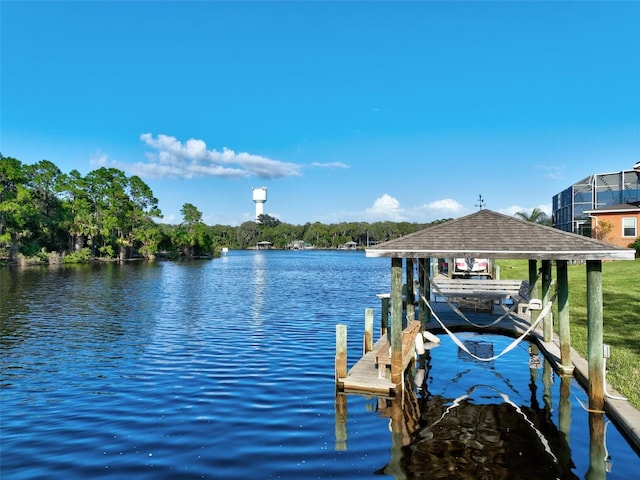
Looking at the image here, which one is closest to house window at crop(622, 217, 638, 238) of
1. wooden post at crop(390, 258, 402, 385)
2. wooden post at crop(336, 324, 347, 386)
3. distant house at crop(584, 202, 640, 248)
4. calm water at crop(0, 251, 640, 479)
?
distant house at crop(584, 202, 640, 248)

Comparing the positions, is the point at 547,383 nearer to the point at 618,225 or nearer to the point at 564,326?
the point at 564,326

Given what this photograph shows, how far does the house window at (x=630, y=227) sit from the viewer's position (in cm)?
4634

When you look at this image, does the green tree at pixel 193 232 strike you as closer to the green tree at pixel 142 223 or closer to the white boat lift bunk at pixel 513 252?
the green tree at pixel 142 223

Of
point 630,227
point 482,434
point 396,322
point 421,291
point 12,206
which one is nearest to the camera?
point 482,434

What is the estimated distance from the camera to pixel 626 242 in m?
46.7

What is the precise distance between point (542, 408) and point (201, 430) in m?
8.19

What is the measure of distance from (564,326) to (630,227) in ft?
133

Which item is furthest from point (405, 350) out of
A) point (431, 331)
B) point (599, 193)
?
point (599, 193)

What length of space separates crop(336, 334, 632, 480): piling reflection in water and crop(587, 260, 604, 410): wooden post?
0.42m

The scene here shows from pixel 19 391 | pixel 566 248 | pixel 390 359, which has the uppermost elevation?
pixel 566 248

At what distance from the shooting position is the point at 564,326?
13.6 meters

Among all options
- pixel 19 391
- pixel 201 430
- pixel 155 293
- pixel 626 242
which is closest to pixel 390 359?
pixel 201 430

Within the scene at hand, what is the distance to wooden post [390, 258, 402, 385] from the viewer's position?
39.2 ft

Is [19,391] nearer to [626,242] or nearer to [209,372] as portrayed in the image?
[209,372]
